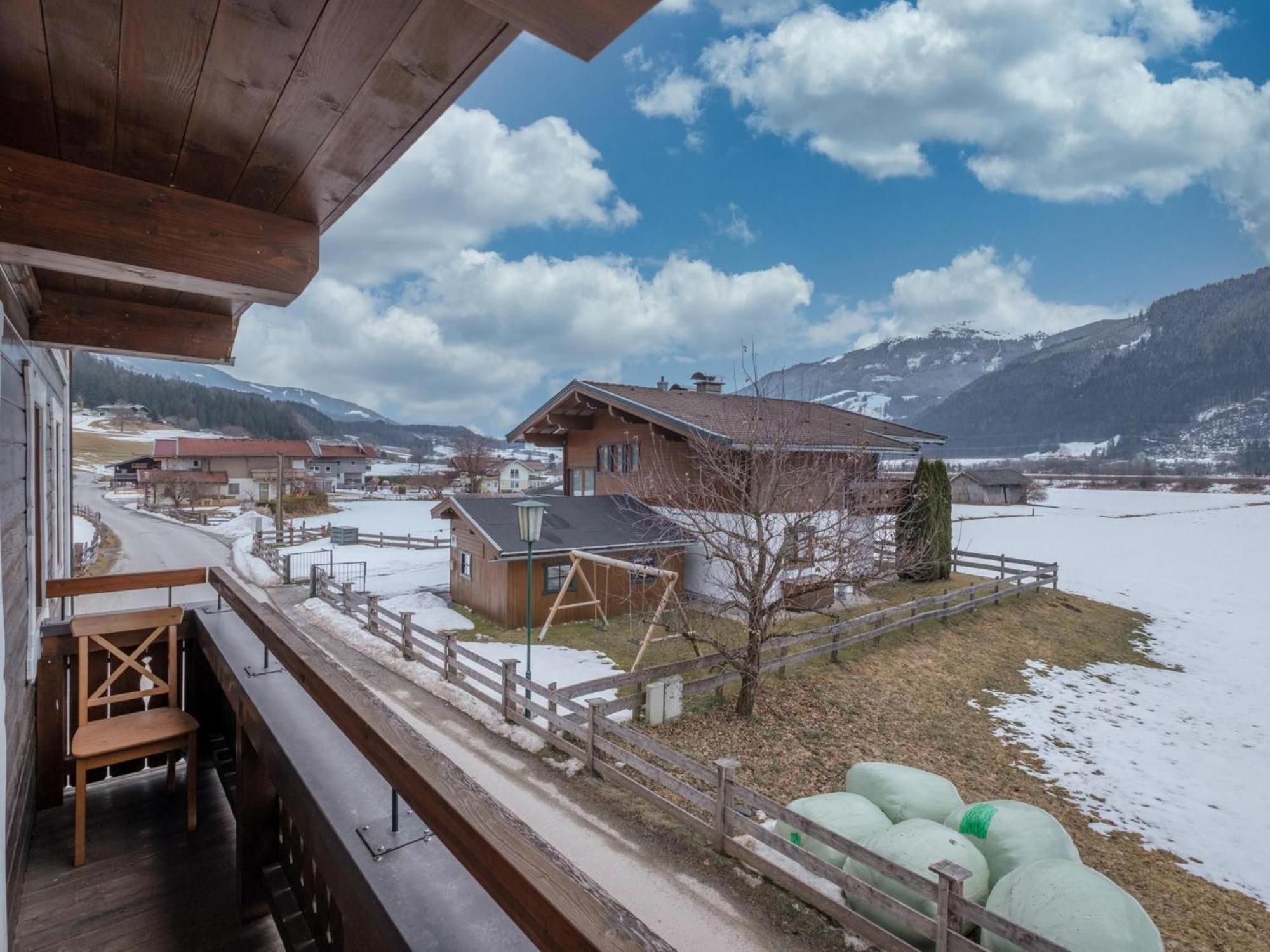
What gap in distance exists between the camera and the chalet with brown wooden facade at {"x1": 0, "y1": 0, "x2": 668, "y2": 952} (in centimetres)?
116

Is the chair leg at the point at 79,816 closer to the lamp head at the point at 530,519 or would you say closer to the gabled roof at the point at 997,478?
the lamp head at the point at 530,519

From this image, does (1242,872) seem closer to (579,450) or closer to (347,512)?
(579,450)

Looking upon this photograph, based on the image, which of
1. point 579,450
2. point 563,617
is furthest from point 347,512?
point 563,617

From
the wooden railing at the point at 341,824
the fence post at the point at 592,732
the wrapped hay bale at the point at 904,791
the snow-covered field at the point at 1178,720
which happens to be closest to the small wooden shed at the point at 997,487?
the snow-covered field at the point at 1178,720

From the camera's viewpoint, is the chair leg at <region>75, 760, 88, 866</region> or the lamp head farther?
the lamp head

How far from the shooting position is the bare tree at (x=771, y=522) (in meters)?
8.02

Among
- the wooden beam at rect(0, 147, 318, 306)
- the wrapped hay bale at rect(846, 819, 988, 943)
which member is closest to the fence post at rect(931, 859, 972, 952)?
the wrapped hay bale at rect(846, 819, 988, 943)

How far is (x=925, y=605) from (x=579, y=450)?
1094 cm

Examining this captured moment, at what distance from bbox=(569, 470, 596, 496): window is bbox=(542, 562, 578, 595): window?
4.76 metres

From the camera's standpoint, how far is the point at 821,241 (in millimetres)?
123500

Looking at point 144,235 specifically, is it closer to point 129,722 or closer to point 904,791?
point 129,722

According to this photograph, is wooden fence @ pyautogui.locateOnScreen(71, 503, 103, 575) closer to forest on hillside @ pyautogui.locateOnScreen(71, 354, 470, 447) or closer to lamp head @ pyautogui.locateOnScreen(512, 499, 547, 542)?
lamp head @ pyautogui.locateOnScreen(512, 499, 547, 542)

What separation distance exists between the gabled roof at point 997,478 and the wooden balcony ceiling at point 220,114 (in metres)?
56.7

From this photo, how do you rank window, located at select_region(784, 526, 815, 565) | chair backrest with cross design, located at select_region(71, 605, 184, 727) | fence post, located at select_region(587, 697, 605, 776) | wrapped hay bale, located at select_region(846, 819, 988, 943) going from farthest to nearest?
window, located at select_region(784, 526, 815, 565), fence post, located at select_region(587, 697, 605, 776), wrapped hay bale, located at select_region(846, 819, 988, 943), chair backrest with cross design, located at select_region(71, 605, 184, 727)
